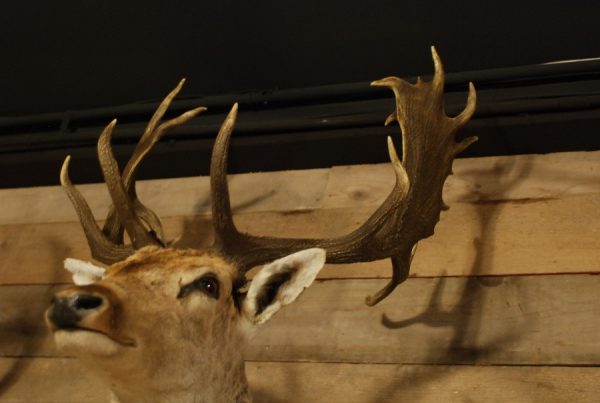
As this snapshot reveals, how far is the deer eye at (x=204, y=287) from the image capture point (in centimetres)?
104

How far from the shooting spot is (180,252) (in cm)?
113

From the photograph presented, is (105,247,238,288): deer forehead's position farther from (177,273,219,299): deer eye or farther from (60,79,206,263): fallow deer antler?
(60,79,206,263): fallow deer antler

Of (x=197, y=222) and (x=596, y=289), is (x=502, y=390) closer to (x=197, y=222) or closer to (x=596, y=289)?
(x=596, y=289)

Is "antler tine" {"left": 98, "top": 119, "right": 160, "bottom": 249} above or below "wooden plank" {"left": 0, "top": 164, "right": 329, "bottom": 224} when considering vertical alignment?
below

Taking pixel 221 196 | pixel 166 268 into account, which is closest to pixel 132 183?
pixel 221 196

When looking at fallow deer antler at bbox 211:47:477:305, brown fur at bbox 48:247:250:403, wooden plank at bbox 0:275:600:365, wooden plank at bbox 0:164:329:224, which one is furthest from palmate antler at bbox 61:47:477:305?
wooden plank at bbox 0:164:329:224

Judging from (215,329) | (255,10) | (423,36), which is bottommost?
(215,329)

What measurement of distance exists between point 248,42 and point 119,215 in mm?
789

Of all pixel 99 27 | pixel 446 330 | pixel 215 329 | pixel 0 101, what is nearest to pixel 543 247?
pixel 446 330

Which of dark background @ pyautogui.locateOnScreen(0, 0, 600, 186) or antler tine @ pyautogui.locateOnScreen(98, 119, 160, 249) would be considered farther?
dark background @ pyautogui.locateOnScreen(0, 0, 600, 186)

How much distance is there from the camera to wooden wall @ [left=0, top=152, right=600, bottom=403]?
53.6 inches

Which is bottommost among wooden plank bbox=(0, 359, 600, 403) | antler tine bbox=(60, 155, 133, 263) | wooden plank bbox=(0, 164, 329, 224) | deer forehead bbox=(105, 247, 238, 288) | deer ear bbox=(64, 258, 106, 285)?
wooden plank bbox=(0, 359, 600, 403)

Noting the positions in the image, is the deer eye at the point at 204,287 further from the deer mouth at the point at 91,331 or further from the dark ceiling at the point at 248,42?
the dark ceiling at the point at 248,42

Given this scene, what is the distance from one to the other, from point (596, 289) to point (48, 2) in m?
1.61
